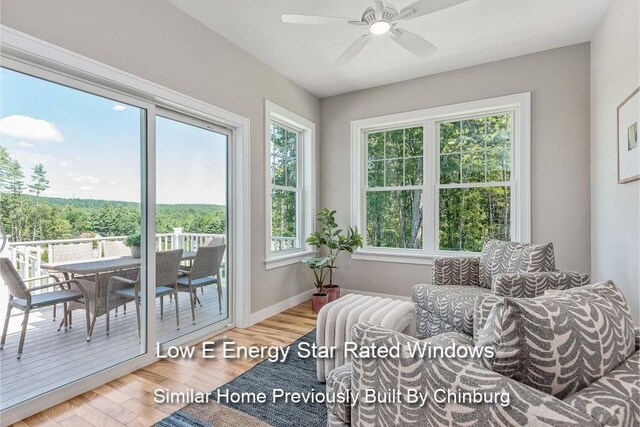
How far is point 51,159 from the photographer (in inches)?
78.5

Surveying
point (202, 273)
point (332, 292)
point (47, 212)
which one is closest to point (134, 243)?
point (47, 212)

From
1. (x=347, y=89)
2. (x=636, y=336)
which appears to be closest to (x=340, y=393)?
(x=636, y=336)

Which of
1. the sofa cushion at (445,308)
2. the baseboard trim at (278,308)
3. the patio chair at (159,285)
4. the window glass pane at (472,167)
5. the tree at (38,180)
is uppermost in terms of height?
the window glass pane at (472,167)

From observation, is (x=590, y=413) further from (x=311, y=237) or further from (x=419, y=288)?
(x=311, y=237)

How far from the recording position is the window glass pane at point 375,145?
167 inches

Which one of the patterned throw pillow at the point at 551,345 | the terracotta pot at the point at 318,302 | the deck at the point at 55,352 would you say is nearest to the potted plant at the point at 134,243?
the deck at the point at 55,352

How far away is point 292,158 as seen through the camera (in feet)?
13.9

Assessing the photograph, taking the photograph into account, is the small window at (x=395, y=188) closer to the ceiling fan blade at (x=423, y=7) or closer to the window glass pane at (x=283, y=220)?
the window glass pane at (x=283, y=220)

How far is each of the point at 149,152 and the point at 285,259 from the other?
1.94 meters

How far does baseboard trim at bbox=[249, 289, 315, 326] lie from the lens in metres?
3.37

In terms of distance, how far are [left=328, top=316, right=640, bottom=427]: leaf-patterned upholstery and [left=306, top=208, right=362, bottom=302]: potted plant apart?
2.80 m

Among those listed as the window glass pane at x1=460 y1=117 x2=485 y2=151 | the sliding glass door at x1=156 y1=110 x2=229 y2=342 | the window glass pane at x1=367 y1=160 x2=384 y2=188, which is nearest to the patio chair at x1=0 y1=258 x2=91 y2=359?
the sliding glass door at x1=156 y1=110 x2=229 y2=342

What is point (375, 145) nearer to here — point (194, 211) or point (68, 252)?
point (194, 211)

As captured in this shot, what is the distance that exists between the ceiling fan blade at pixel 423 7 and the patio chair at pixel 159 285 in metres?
2.52
